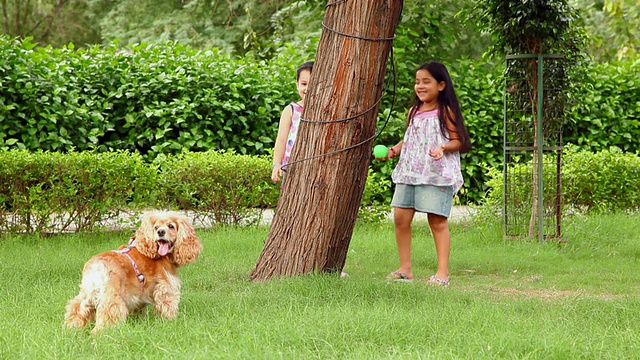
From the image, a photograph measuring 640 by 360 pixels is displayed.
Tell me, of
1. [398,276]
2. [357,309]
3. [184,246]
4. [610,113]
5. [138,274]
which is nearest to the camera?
Result: [138,274]

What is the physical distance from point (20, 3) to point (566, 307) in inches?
843

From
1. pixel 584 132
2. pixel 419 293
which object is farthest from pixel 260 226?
pixel 584 132

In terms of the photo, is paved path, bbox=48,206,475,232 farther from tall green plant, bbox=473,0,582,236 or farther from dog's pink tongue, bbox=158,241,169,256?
dog's pink tongue, bbox=158,241,169,256

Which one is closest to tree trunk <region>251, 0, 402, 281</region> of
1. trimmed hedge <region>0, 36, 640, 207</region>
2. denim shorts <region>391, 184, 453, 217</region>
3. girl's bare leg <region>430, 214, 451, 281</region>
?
denim shorts <region>391, 184, 453, 217</region>

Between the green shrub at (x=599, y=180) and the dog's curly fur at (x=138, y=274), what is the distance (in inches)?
247

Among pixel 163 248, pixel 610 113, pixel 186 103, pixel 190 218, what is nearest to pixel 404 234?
pixel 163 248

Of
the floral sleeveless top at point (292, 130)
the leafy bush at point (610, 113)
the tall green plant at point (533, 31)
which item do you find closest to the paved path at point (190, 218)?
the tall green plant at point (533, 31)

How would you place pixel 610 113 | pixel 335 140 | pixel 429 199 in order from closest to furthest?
pixel 335 140, pixel 429 199, pixel 610 113

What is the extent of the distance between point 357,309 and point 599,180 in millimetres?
6822

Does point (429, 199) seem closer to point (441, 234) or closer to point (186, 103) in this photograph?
point (441, 234)

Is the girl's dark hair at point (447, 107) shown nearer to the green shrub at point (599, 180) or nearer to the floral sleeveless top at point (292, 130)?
the floral sleeveless top at point (292, 130)

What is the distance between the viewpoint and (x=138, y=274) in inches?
185

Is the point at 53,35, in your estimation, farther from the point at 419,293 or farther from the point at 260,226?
the point at 419,293

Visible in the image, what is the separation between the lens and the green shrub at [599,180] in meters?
10.6
